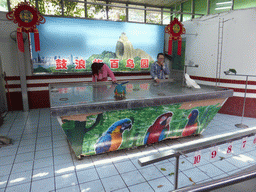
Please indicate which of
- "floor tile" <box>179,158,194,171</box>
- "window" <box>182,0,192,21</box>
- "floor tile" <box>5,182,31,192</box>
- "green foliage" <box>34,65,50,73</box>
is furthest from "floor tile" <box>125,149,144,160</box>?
"window" <box>182,0,192,21</box>

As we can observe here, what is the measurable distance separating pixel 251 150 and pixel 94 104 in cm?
284

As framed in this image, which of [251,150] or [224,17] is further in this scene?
[224,17]

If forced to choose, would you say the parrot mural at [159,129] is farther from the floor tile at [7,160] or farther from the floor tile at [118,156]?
the floor tile at [7,160]

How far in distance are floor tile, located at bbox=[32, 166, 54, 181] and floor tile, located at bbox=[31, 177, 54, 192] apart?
0.08 metres

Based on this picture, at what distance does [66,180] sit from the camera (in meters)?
2.48

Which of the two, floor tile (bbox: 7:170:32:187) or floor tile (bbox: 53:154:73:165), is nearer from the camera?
floor tile (bbox: 7:170:32:187)

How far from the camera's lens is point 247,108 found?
4.98 m

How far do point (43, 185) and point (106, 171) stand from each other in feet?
2.72

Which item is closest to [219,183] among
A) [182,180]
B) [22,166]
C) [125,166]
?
[182,180]

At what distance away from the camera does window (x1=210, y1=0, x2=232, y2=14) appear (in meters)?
5.10

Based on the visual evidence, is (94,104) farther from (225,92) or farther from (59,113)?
(225,92)

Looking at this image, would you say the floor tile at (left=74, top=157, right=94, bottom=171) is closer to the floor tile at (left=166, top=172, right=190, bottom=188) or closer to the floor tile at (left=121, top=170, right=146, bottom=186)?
the floor tile at (left=121, top=170, right=146, bottom=186)

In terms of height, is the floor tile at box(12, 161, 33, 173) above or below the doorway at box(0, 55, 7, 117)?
below

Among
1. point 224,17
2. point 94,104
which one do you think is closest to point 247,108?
point 224,17
